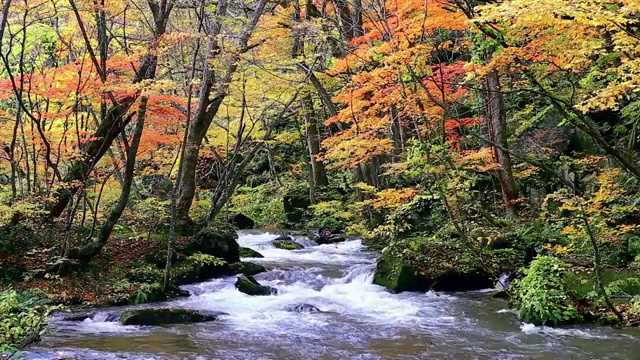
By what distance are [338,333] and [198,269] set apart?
4915 millimetres

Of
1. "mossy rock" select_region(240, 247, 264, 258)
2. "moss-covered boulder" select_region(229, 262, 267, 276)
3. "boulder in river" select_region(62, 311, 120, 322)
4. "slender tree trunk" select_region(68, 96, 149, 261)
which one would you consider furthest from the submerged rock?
"boulder in river" select_region(62, 311, 120, 322)

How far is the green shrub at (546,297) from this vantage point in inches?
335

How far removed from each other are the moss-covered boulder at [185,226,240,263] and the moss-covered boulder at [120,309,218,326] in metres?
3.80

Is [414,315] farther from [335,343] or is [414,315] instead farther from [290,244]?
[290,244]

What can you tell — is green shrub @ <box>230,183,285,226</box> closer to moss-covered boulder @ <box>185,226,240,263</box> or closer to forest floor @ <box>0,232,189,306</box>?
moss-covered boulder @ <box>185,226,240,263</box>

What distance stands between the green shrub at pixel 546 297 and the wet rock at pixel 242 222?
15.0 m

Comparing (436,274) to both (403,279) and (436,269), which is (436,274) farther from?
(403,279)

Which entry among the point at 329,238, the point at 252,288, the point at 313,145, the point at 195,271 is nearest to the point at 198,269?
the point at 195,271

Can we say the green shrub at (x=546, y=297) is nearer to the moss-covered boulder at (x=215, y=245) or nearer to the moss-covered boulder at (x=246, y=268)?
the moss-covered boulder at (x=246, y=268)

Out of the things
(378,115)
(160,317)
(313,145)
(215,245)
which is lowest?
(160,317)

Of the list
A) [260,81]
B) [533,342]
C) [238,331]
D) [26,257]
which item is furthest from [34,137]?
[533,342]

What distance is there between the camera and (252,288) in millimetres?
11250

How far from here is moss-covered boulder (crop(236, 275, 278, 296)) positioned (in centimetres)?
1122

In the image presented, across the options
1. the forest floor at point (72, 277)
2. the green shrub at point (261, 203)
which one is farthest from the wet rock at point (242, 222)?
the forest floor at point (72, 277)
